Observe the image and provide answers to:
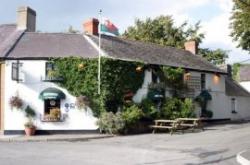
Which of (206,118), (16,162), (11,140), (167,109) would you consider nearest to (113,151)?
(16,162)

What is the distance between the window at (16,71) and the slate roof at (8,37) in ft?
3.20

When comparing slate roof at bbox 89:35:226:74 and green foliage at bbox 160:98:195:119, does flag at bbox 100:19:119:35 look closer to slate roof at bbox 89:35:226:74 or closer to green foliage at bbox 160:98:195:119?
slate roof at bbox 89:35:226:74

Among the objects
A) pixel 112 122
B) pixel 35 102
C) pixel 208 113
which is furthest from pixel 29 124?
pixel 208 113

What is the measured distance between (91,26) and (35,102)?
804 centimetres

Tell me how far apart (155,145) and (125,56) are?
11919 mm

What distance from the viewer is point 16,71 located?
1154 inches

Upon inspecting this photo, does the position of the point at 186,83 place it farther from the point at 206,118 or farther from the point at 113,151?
the point at 113,151

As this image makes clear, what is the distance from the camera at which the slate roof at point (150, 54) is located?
109 feet

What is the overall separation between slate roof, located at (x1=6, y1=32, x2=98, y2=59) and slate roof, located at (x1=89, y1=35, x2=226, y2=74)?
3.74 feet

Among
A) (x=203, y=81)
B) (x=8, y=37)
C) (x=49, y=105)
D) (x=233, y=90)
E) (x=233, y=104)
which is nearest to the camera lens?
(x=49, y=105)

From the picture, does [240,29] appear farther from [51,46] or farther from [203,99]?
[51,46]

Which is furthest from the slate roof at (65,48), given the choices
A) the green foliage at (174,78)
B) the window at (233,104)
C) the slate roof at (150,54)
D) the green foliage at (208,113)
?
the window at (233,104)

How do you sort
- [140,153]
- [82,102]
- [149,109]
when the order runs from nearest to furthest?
[140,153] < [82,102] < [149,109]

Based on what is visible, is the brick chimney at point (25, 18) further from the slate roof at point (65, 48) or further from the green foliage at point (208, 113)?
the green foliage at point (208, 113)
